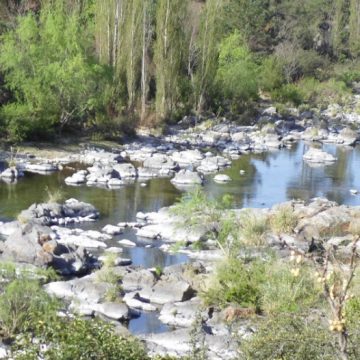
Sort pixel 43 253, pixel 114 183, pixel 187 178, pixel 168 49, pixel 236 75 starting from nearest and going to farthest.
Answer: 1. pixel 43 253
2. pixel 114 183
3. pixel 187 178
4. pixel 168 49
5. pixel 236 75

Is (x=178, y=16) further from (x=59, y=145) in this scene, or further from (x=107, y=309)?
(x=107, y=309)

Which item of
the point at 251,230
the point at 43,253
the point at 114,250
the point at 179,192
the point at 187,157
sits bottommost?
the point at 179,192

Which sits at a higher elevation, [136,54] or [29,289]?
[136,54]

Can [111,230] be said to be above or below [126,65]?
below

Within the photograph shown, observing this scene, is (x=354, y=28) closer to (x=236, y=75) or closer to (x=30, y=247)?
(x=236, y=75)

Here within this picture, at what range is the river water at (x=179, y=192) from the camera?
2306cm

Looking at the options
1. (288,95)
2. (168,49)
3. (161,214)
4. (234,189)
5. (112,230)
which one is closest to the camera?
A: (112,230)

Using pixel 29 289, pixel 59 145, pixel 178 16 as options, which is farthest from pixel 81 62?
pixel 29 289

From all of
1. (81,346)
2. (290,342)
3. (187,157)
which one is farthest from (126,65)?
(81,346)

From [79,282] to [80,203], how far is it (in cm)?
734

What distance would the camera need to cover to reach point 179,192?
27.4 m

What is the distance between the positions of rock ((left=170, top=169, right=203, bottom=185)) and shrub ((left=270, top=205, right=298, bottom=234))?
628cm

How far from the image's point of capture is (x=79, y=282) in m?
16.5

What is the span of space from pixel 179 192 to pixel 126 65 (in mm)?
14221
